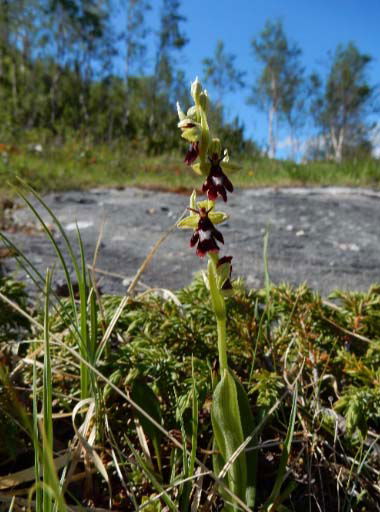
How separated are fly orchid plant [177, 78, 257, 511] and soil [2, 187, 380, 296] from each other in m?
0.56

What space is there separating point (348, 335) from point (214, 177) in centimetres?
70

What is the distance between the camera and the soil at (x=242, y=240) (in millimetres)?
2379

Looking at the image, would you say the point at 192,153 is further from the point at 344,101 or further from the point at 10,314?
the point at 344,101

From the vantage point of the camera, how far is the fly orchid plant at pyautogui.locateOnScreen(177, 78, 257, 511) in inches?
27.9

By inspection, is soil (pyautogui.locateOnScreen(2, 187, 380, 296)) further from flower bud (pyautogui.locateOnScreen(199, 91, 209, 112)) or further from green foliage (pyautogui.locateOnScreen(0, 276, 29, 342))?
flower bud (pyautogui.locateOnScreen(199, 91, 209, 112))

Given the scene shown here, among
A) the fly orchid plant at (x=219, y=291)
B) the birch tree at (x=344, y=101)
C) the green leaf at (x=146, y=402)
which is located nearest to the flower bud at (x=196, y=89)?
the fly orchid plant at (x=219, y=291)

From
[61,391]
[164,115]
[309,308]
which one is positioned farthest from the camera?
[164,115]

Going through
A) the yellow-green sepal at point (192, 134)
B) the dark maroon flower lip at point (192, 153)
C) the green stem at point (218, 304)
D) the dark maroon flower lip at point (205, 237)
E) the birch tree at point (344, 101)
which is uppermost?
the birch tree at point (344, 101)

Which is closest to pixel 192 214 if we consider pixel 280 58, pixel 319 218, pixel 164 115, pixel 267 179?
pixel 319 218

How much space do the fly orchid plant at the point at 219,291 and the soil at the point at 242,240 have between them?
560mm

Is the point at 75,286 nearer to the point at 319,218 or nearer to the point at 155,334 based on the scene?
the point at 155,334

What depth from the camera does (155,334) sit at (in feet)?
3.91

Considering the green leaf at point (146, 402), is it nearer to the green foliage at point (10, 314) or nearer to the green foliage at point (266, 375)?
the green foliage at point (266, 375)

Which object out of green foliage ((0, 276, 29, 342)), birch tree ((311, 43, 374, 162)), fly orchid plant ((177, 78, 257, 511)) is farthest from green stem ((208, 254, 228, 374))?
birch tree ((311, 43, 374, 162))
